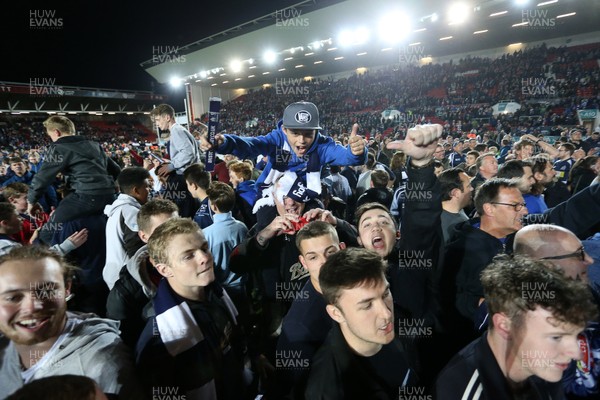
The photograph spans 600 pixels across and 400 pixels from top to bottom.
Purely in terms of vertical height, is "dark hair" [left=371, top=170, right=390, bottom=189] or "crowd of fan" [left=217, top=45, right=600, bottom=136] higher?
"crowd of fan" [left=217, top=45, right=600, bottom=136]

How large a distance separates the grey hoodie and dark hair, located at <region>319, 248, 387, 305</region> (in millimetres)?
1072

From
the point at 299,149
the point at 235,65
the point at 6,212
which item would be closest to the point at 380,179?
the point at 299,149

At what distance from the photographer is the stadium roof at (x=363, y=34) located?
16.0 metres

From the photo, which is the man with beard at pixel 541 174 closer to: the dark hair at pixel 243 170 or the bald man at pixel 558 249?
the bald man at pixel 558 249

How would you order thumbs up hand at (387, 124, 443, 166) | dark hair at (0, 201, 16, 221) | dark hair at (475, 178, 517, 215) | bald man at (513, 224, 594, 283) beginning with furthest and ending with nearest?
1. dark hair at (0, 201, 16, 221)
2. dark hair at (475, 178, 517, 215)
3. thumbs up hand at (387, 124, 443, 166)
4. bald man at (513, 224, 594, 283)

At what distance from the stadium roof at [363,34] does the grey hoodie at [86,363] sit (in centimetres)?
1718

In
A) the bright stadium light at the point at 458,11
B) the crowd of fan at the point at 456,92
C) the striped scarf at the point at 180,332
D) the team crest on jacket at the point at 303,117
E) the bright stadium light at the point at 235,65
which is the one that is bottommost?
the striped scarf at the point at 180,332

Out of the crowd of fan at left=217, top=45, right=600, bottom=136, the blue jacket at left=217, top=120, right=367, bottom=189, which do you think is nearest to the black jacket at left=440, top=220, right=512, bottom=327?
the blue jacket at left=217, top=120, right=367, bottom=189

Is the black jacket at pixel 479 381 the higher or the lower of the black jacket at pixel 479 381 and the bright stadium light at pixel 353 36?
the lower

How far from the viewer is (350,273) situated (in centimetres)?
188

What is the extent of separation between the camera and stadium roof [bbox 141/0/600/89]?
15953mm

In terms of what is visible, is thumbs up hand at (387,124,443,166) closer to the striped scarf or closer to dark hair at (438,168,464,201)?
dark hair at (438,168,464,201)

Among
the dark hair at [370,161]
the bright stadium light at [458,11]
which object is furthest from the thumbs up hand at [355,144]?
the bright stadium light at [458,11]

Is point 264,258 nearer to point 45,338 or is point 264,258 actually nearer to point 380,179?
point 45,338
